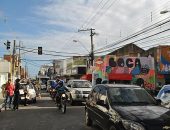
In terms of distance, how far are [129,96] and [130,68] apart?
3179 cm

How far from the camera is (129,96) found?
463 inches

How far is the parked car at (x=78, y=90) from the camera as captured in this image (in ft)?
87.3

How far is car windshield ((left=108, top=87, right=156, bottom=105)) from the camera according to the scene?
1138 cm

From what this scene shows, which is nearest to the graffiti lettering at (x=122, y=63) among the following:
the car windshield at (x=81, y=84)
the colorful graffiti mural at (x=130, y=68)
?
the colorful graffiti mural at (x=130, y=68)

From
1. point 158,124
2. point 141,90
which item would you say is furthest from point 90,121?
point 158,124

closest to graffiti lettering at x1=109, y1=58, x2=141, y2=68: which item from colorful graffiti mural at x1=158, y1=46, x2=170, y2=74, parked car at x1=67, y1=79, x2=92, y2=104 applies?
colorful graffiti mural at x1=158, y1=46, x2=170, y2=74

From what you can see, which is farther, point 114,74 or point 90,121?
point 114,74

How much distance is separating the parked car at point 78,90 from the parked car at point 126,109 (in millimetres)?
12746

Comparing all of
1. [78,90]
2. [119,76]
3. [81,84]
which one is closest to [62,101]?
[78,90]

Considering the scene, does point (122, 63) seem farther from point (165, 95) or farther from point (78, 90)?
point (165, 95)

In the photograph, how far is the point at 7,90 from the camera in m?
22.9

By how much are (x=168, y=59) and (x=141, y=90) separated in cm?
3692

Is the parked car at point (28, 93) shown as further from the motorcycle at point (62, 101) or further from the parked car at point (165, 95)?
the parked car at point (165, 95)

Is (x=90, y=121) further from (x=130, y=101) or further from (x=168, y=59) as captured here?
(x=168, y=59)
